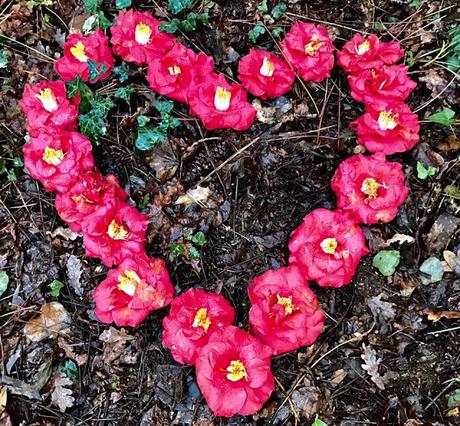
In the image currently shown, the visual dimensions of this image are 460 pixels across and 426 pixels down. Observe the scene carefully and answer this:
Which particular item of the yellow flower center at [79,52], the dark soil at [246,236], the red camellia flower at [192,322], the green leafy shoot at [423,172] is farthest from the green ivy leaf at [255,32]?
the red camellia flower at [192,322]

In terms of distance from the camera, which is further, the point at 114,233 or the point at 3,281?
the point at 3,281

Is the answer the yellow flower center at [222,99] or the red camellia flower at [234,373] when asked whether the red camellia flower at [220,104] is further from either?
the red camellia flower at [234,373]

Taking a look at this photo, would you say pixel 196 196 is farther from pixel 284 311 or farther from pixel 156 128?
pixel 284 311

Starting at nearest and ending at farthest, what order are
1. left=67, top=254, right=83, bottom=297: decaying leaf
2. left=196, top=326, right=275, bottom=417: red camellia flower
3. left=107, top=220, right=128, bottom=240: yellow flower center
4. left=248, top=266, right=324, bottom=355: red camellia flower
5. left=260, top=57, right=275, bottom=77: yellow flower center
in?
left=196, top=326, right=275, bottom=417: red camellia flower → left=248, top=266, right=324, bottom=355: red camellia flower → left=107, top=220, right=128, bottom=240: yellow flower center → left=67, top=254, right=83, bottom=297: decaying leaf → left=260, top=57, right=275, bottom=77: yellow flower center

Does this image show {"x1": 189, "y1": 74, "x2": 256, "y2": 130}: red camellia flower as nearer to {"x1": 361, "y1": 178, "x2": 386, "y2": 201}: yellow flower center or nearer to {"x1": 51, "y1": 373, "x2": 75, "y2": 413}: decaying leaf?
{"x1": 361, "y1": 178, "x2": 386, "y2": 201}: yellow flower center

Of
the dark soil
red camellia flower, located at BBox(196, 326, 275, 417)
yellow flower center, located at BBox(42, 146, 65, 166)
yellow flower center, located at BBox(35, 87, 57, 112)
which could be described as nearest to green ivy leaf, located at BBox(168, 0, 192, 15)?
the dark soil

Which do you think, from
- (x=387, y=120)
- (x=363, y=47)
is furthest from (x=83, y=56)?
(x=387, y=120)
